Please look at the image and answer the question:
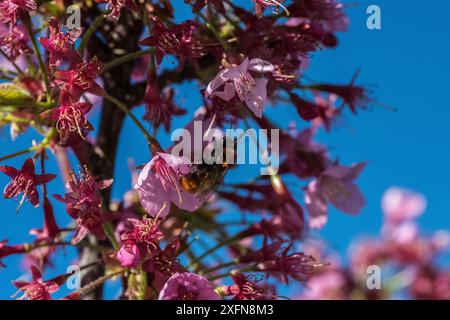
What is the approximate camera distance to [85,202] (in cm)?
245

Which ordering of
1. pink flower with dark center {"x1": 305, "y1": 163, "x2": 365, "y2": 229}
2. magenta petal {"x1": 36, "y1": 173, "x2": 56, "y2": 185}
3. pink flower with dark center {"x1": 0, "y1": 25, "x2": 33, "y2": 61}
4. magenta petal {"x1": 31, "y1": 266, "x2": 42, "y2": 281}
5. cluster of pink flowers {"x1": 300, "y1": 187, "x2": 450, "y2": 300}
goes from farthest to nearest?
cluster of pink flowers {"x1": 300, "y1": 187, "x2": 450, "y2": 300} → pink flower with dark center {"x1": 305, "y1": 163, "x2": 365, "y2": 229} → pink flower with dark center {"x1": 0, "y1": 25, "x2": 33, "y2": 61} → magenta petal {"x1": 31, "y1": 266, "x2": 42, "y2": 281} → magenta petal {"x1": 36, "y1": 173, "x2": 56, "y2": 185}

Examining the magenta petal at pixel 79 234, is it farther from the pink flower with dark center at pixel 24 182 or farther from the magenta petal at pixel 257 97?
the magenta petal at pixel 257 97

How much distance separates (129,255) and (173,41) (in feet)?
2.52

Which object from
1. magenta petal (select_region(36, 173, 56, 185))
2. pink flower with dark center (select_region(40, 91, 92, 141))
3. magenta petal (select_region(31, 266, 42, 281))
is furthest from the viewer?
magenta petal (select_region(31, 266, 42, 281))

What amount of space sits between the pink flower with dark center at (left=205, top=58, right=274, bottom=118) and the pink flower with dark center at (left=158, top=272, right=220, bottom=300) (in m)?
0.60

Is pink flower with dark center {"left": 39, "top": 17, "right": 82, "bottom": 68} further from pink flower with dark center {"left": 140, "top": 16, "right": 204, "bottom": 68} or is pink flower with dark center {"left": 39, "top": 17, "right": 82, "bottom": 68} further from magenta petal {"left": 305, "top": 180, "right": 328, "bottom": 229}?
magenta petal {"left": 305, "top": 180, "right": 328, "bottom": 229}

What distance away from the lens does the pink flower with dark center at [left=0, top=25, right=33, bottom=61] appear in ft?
9.14

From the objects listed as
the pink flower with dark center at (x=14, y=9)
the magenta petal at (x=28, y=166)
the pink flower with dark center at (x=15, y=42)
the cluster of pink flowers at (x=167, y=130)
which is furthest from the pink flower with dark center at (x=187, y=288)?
the pink flower with dark center at (x=15, y=42)

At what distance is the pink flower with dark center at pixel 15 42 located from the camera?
2.79 meters

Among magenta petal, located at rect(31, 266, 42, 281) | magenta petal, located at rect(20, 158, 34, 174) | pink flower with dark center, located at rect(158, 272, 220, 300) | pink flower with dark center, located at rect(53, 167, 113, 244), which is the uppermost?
magenta petal, located at rect(20, 158, 34, 174)

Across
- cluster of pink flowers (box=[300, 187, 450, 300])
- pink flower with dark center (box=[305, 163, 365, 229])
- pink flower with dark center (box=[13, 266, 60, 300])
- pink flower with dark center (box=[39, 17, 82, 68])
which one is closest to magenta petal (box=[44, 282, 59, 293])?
pink flower with dark center (box=[13, 266, 60, 300])
